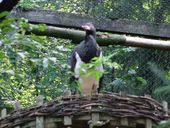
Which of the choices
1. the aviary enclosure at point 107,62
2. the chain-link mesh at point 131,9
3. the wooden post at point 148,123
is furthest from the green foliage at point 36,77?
the wooden post at point 148,123

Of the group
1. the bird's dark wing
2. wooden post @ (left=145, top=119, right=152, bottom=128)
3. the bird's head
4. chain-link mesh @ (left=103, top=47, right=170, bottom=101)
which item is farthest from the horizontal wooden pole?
the bird's dark wing

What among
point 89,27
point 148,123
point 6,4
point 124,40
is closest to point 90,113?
point 148,123

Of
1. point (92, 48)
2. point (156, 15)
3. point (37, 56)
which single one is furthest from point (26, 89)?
point (37, 56)

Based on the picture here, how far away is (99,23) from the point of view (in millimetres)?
3047

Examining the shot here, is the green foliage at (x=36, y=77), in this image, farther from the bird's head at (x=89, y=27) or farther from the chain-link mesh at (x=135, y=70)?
the chain-link mesh at (x=135, y=70)

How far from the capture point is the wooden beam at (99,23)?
2.90 metres

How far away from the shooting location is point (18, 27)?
1.62 metres

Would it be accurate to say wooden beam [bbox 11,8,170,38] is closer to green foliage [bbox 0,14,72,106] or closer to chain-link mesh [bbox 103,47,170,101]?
green foliage [bbox 0,14,72,106]

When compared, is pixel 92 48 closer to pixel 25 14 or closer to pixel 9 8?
pixel 25 14

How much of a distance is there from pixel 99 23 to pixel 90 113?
72 cm

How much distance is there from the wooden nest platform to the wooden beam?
52cm

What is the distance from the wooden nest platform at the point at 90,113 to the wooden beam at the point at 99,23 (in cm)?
52

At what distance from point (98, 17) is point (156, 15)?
17.1 inches

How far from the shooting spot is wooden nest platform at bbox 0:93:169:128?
2547 mm
